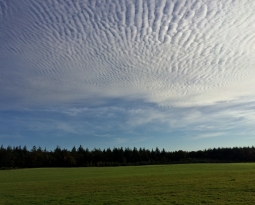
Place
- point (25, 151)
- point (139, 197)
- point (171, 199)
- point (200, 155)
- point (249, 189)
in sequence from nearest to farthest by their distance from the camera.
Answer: point (171, 199) < point (139, 197) < point (249, 189) < point (25, 151) < point (200, 155)

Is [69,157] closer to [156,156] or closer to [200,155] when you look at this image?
[156,156]

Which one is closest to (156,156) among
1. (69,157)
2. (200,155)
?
(200,155)

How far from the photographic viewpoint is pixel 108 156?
141500mm

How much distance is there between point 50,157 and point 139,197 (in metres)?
117

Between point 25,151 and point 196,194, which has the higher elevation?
point 25,151

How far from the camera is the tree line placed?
126m

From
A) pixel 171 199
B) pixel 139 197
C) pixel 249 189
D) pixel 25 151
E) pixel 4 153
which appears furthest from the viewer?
pixel 25 151

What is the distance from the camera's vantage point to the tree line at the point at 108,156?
414 feet

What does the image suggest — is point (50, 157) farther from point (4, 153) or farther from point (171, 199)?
point (171, 199)

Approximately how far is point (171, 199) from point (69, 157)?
116 m

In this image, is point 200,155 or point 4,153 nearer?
point 4,153

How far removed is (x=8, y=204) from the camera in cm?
2169

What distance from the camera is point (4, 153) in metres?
126

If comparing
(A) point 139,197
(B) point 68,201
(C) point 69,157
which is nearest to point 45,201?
(B) point 68,201
